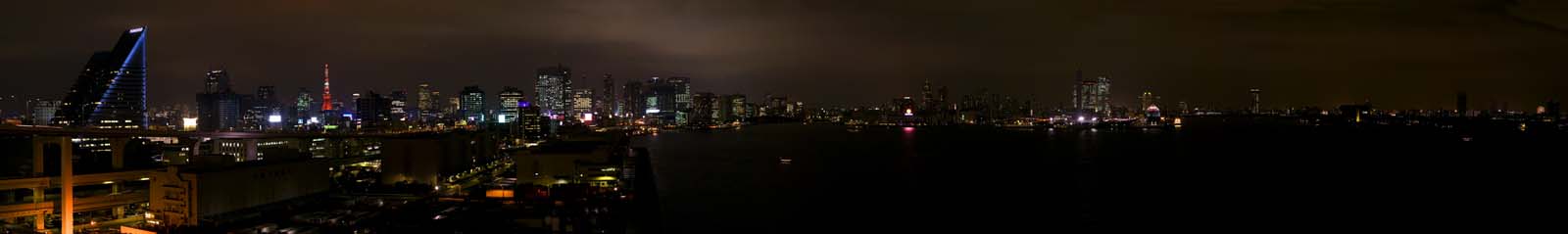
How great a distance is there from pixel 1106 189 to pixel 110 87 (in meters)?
21.9

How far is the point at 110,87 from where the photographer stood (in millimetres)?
20750

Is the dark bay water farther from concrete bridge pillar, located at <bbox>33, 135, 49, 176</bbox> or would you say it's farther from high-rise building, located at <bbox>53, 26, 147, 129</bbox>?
high-rise building, located at <bbox>53, 26, 147, 129</bbox>

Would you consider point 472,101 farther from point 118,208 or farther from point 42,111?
point 118,208

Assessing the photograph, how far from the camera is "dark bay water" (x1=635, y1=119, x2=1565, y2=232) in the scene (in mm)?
10508

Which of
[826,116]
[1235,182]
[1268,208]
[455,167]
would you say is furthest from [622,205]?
[826,116]

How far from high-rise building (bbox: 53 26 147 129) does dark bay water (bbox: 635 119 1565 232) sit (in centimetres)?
1216

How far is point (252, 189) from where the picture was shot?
9047 mm

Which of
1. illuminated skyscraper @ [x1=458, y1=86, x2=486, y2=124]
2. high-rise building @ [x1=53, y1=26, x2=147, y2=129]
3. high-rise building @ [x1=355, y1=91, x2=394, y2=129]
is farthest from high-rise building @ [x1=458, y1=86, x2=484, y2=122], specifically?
high-rise building @ [x1=53, y1=26, x2=147, y2=129]

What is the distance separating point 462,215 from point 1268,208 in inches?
388

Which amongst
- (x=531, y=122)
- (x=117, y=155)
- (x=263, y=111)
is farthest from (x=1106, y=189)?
(x=263, y=111)

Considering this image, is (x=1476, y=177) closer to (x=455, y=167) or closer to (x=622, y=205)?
(x=622, y=205)

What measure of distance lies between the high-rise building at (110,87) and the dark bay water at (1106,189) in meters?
12.2

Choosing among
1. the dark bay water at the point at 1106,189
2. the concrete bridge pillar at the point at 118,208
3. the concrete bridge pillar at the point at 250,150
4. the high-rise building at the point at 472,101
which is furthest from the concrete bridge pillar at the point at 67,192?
the high-rise building at the point at 472,101

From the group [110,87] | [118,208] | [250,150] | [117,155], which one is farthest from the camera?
[110,87]
